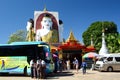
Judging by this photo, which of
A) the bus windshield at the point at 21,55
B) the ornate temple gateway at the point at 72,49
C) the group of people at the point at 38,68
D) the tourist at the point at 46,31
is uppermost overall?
the tourist at the point at 46,31

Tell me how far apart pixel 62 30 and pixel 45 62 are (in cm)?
5945

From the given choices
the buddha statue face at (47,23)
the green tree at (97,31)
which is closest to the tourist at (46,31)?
the buddha statue face at (47,23)

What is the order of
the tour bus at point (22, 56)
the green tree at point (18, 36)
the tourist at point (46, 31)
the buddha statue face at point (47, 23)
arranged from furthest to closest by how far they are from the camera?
the green tree at point (18, 36)
the buddha statue face at point (47, 23)
the tourist at point (46, 31)
the tour bus at point (22, 56)

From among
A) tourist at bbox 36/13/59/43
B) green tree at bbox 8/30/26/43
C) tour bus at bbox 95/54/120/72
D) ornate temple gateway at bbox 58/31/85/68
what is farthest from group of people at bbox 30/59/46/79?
green tree at bbox 8/30/26/43

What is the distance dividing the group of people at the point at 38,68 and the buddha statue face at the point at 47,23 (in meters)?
54.7

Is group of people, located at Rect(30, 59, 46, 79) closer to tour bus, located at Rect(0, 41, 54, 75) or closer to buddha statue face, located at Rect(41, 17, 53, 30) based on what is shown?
tour bus, located at Rect(0, 41, 54, 75)

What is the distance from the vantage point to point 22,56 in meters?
28.9

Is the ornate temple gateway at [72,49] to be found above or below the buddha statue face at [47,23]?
below

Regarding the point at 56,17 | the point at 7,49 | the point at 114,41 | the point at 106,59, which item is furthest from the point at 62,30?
the point at 7,49

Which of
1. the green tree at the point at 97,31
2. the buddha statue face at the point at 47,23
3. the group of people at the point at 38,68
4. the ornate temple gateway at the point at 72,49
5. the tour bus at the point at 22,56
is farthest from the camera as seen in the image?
the green tree at the point at 97,31

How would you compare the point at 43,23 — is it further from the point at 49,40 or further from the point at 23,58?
the point at 23,58

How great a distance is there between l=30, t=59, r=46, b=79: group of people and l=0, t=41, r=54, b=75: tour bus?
132 cm

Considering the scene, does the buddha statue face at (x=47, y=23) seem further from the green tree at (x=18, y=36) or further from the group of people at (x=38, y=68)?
the group of people at (x=38, y=68)

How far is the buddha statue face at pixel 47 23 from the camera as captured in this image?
8142 cm
